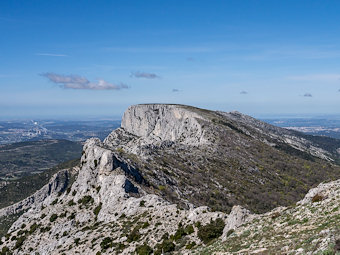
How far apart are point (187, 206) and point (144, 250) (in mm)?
27923

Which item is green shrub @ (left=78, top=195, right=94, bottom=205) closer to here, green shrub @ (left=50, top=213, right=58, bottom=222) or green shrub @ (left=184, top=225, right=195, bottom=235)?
green shrub @ (left=50, top=213, right=58, bottom=222)

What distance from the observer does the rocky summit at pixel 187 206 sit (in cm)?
2712

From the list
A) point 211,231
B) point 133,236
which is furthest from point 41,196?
point 211,231

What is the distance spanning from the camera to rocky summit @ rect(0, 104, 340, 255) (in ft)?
89.0

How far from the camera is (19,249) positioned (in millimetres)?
60625

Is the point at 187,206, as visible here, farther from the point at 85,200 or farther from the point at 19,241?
the point at 19,241

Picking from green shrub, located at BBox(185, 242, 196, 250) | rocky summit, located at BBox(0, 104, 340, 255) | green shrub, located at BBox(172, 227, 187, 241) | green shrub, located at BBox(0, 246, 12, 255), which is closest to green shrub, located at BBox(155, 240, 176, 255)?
rocky summit, located at BBox(0, 104, 340, 255)

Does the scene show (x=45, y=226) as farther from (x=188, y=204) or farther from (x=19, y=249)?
(x=188, y=204)

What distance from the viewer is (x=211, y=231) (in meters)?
36.7

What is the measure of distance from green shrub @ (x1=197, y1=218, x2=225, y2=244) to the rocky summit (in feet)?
0.39

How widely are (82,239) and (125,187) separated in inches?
577

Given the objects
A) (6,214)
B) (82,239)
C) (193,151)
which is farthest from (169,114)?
(82,239)

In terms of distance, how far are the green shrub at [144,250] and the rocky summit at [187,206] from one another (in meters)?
0.13

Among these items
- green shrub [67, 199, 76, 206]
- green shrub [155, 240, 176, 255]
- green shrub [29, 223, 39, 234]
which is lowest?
green shrub [29, 223, 39, 234]
